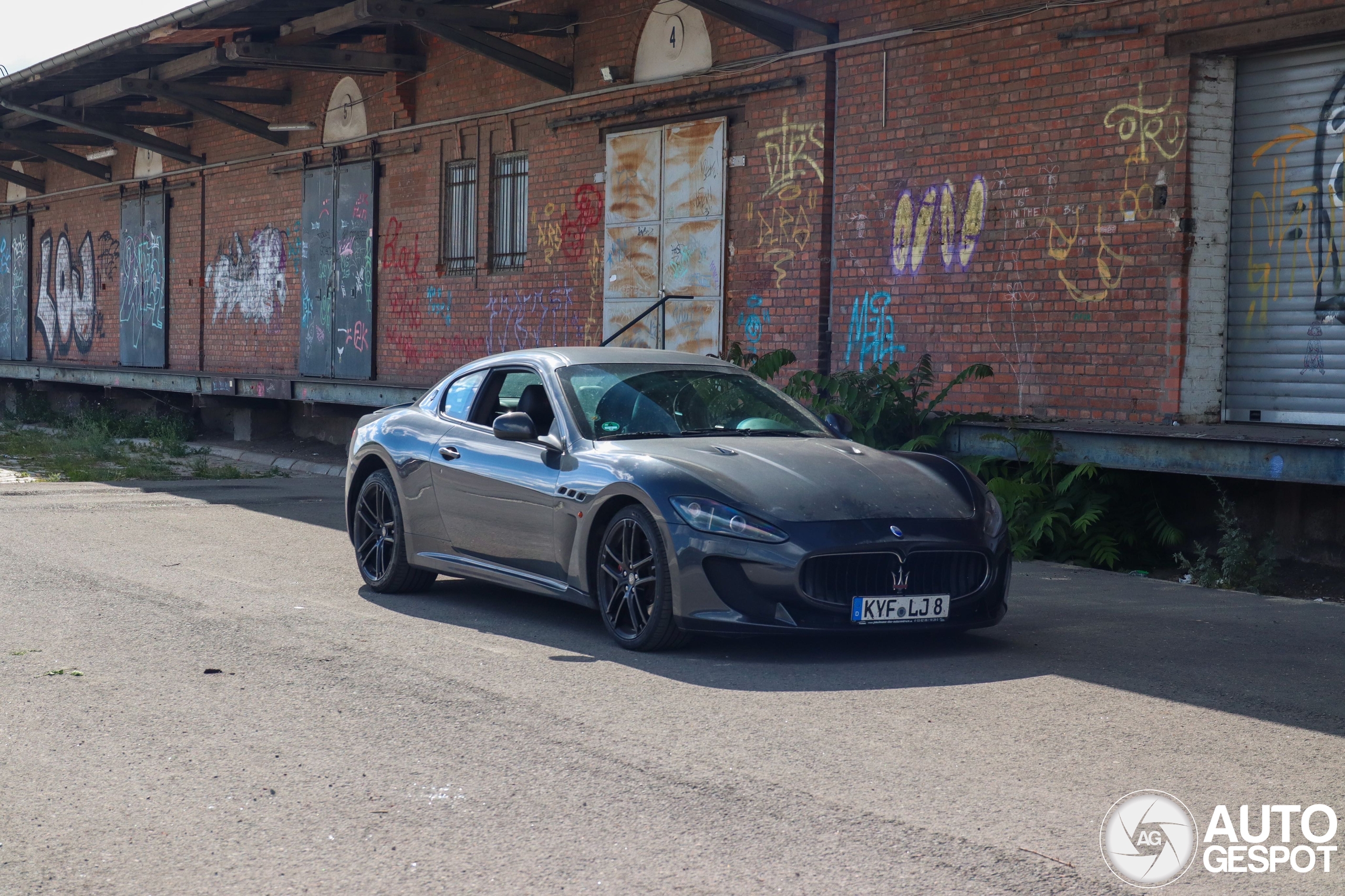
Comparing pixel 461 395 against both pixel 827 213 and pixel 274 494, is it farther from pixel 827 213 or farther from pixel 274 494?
pixel 274 494

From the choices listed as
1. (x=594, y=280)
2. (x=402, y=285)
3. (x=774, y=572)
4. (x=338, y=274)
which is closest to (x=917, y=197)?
(x=594, y=280)

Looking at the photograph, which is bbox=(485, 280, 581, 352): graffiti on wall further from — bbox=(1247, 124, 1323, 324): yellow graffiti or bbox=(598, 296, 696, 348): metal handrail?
bbox=(1247, 124, 1323, 324): yellow graffiti

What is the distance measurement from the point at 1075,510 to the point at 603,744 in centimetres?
618

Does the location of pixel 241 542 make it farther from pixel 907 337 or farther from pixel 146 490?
pixel 907 337

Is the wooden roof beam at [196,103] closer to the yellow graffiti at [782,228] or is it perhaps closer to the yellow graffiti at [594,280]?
the yellow graffiti at [594,280]

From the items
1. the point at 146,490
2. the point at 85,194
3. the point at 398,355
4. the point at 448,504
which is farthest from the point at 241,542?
the point at 85,194

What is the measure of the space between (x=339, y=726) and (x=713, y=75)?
35.3ft

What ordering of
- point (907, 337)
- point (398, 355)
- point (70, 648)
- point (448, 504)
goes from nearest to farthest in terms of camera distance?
point (70, 648) < point (448, 504) < point (907, 337) < point (398, 355)

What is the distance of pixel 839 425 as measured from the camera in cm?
801

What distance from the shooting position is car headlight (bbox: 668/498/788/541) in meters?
6.40

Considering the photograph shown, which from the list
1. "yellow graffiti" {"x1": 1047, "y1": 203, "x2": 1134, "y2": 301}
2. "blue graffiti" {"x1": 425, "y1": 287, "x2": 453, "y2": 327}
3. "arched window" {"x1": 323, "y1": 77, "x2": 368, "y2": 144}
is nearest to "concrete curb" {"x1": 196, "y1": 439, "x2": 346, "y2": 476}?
"blue graffiti" {"x1": 425, "y1": 287, "x2": 453, "y2": 327}

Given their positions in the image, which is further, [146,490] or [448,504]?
[146,490]

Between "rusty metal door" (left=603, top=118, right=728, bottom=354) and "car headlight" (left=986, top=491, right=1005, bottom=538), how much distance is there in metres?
8.08

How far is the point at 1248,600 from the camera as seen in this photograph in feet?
29.1
